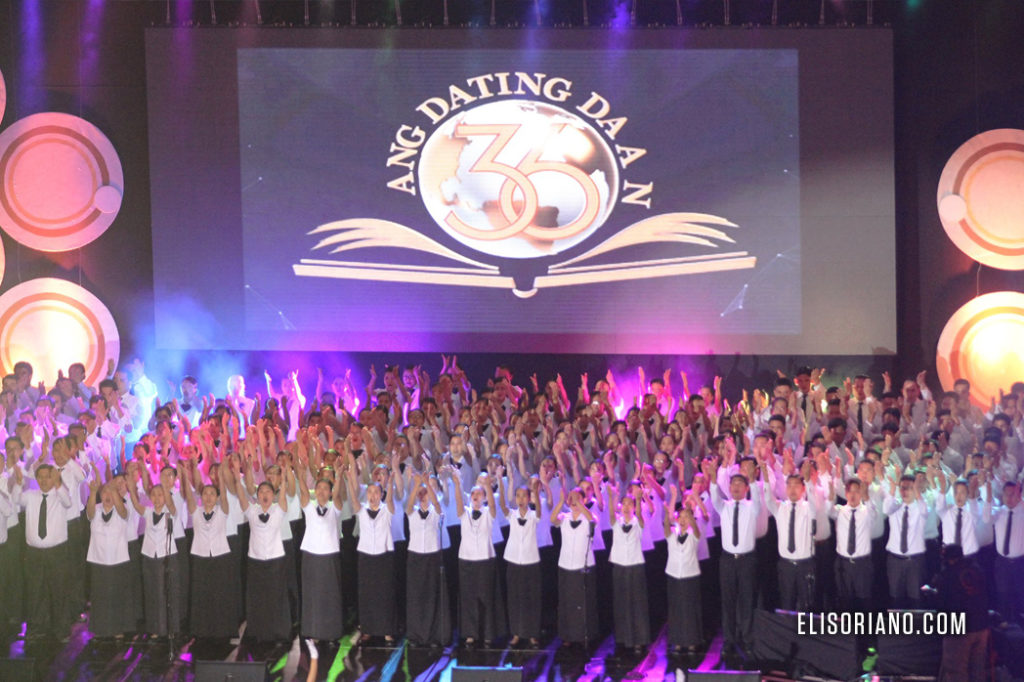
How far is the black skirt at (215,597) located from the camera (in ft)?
29.6

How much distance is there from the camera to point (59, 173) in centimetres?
1238

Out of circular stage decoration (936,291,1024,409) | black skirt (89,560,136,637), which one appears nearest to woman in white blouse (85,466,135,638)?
black skirt (89,560,136,637)

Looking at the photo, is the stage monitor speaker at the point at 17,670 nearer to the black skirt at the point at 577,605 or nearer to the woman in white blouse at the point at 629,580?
the black skirt at the point at 577,605

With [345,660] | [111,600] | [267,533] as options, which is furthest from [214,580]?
[345,660]

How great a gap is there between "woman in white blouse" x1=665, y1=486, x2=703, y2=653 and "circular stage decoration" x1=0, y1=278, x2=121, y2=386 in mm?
6624

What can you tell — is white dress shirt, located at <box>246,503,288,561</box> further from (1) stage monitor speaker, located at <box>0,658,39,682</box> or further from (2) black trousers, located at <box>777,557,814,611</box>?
(2) black trousers, located at <box>777,557,814,611</box>

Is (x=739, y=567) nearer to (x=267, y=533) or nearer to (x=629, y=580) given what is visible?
(x=629, y=580)

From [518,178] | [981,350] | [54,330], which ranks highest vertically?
[518,178]

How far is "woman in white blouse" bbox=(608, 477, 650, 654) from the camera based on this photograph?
873 cm

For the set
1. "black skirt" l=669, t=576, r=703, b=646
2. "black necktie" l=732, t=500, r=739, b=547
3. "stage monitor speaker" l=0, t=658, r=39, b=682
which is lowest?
"black skirt" l=669, t=576, r=703, b=646

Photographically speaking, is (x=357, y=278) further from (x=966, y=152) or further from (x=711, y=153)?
(x=966, y=152)

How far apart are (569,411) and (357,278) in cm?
248

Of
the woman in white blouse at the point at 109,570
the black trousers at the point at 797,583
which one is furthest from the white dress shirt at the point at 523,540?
the woman in white blouse at the point at 109,570

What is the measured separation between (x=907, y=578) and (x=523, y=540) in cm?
281
